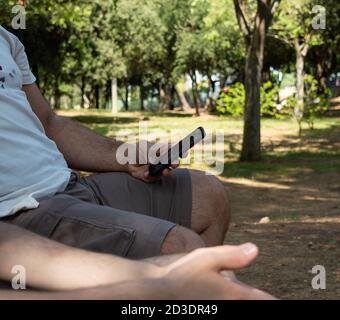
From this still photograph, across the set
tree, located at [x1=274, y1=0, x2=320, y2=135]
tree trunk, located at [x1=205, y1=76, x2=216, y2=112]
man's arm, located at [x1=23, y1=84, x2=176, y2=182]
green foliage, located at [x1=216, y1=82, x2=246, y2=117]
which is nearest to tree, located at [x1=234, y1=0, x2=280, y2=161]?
green foliage, located at [x1=216, y1=82, x2=246, y2=117]

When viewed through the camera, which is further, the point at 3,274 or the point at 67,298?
the point at 3,274

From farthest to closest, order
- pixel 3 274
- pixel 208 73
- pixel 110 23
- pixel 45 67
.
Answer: pixel 208 73
pixel 110 23
pixel 45 67
pixel 3 274

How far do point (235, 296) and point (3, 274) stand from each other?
1.95ft

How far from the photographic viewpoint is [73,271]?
145 centimetres

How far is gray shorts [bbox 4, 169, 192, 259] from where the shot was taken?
1.72 metres

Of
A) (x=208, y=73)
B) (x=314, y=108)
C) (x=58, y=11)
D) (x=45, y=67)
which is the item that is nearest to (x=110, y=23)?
(x=45, y=67)

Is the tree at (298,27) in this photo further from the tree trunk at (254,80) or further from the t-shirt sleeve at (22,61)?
the t-shirt sleeve at (22,61)

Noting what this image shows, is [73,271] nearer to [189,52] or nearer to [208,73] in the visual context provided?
[189,52]

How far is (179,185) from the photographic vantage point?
2180 mm

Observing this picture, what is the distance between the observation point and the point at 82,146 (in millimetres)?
2510

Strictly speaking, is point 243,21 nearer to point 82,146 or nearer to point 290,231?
point 290,231

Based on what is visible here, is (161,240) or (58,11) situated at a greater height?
(58,11)

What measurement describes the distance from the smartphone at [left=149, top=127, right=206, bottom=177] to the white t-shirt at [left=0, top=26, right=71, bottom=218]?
27 centimetres

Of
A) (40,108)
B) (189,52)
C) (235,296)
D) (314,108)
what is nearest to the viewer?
(235,296)
